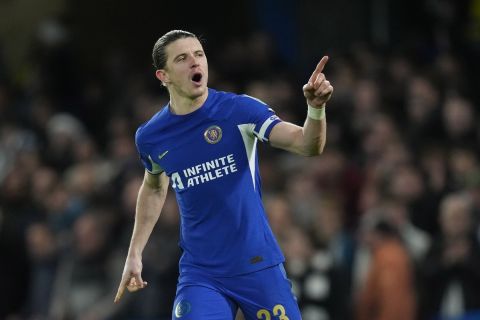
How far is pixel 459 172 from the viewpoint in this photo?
10.4 meters

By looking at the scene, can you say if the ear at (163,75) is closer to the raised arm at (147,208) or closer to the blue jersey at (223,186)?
the blue jersey at (223,186)

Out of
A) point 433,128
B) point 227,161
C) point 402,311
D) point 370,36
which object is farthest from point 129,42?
point 227,161

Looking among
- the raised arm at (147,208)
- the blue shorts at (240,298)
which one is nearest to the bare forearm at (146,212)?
the raised arm at (147,208)

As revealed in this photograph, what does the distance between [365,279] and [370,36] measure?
614cm

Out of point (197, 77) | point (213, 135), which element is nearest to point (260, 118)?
point (213, 135)

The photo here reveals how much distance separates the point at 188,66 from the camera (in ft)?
21.9

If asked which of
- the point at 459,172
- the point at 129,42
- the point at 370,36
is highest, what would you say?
the point at 129,42

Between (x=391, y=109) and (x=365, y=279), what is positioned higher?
(x=391, y=109)

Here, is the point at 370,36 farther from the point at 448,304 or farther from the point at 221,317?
the point at 221,317

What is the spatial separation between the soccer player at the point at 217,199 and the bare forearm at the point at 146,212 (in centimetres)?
33

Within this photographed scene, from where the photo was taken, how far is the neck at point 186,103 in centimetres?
679

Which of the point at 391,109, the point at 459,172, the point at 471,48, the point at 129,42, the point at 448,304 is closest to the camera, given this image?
the point at 448,304

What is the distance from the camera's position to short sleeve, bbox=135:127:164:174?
697 centimetres

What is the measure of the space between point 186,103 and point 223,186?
1.71ft
